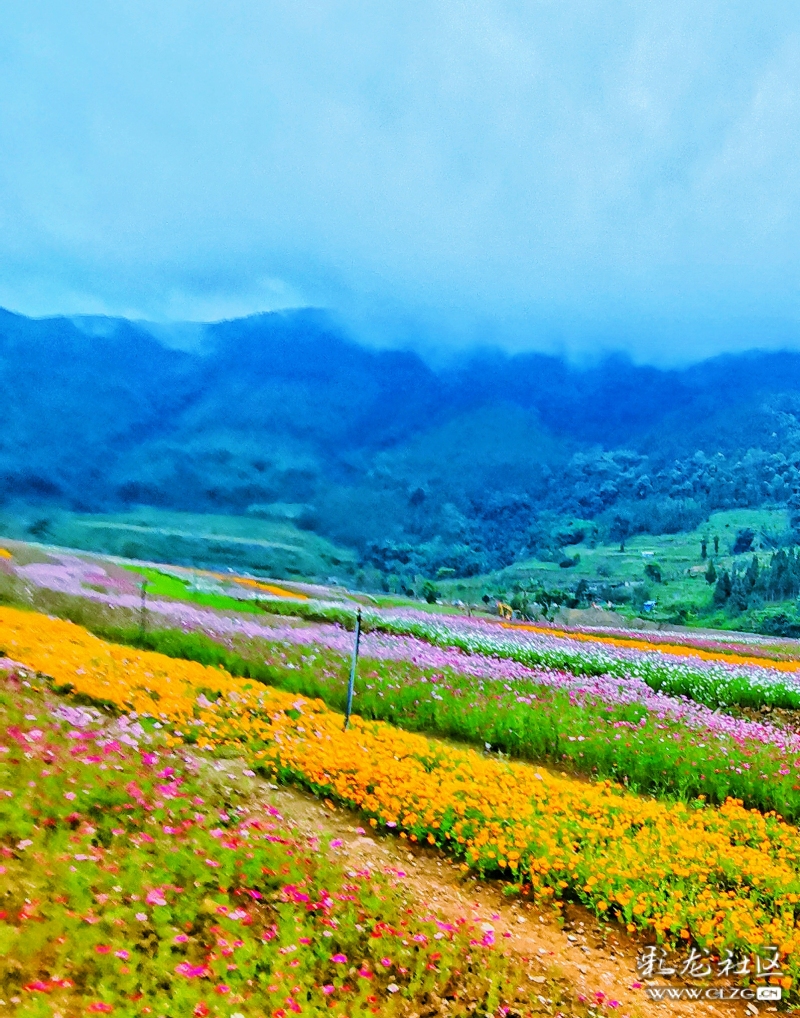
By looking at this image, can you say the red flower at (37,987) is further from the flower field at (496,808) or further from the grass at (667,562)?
the grass at (667,562)

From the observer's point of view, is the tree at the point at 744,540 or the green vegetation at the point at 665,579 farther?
the tree at the point at 744,540

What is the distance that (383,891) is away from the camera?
583 cm

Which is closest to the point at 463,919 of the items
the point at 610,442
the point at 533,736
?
the point at 533,736

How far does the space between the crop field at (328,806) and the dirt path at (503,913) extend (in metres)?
0.07

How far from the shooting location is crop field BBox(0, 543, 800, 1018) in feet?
14.8

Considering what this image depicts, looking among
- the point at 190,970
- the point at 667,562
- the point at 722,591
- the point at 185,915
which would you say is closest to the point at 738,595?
the point at 722,591

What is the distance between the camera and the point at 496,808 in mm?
7895

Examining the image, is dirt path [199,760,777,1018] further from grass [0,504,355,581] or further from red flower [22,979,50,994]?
grass [0,504,355,581]

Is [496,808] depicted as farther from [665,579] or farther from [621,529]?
[621,529]

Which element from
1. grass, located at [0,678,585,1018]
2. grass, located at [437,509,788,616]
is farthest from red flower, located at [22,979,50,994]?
grass, located at [437,509,788,616]

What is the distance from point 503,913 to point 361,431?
58075 mm

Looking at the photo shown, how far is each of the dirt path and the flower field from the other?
0.72 ft

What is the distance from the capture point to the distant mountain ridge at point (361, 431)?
75.5 feet

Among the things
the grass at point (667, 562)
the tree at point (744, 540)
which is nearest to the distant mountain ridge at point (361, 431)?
the grass at point (667, 562)
